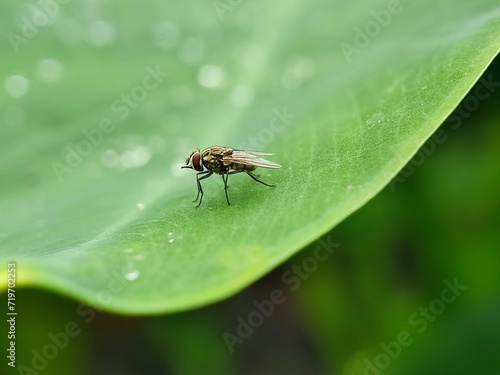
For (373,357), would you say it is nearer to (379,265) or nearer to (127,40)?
(379,265)

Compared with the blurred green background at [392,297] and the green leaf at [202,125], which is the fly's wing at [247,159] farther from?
the blurred green background at [392,297]

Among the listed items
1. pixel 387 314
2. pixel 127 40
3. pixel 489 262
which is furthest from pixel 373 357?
pixel 127 40

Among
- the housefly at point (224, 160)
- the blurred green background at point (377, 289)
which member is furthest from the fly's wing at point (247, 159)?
the blurred green background at point (377, 289)

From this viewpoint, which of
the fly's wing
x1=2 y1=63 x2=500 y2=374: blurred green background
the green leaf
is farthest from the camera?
x1=2 y1=63 x2=500 y2=374: blurred green background

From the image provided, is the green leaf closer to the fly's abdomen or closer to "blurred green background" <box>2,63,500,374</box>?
A: the fly's abdomen

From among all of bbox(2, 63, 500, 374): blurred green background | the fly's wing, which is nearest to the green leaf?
the fly's wing
